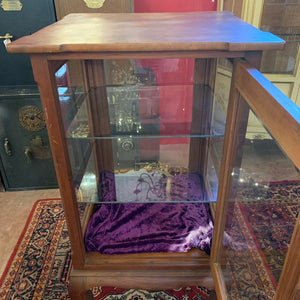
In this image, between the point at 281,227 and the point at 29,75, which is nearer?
the point at 281,227

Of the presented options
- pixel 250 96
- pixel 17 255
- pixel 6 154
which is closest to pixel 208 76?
pixel 250 96

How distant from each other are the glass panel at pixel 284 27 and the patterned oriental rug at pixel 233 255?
1.91 metres

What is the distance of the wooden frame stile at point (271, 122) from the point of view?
465 millimetres

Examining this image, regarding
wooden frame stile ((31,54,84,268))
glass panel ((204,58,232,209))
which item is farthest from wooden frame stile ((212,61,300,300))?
wooden frame stile ((31,54,84,268))

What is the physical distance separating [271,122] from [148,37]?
42 centimetres

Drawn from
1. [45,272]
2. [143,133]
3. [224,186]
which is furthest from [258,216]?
[45,272]

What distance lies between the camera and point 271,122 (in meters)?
0.55

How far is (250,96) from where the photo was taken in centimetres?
68

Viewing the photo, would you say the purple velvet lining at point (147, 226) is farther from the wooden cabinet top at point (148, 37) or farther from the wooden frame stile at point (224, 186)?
the wooden cabinet top at point (148, 37)

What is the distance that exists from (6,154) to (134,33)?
168cm

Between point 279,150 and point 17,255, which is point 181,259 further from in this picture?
point 17,255

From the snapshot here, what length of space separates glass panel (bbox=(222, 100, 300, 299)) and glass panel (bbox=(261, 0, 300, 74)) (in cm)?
184

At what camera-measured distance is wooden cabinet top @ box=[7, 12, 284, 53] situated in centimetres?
74

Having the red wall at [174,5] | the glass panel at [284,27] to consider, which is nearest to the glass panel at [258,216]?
the red wall at [174,5]
